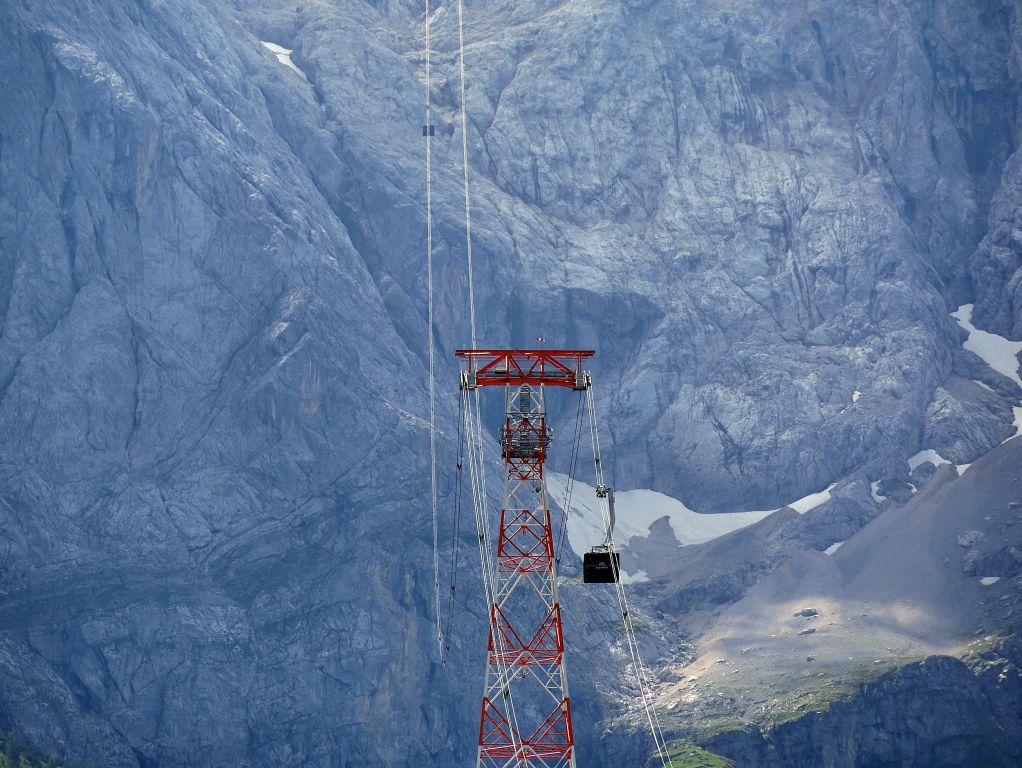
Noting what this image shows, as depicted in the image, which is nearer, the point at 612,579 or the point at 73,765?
the point at 612,579

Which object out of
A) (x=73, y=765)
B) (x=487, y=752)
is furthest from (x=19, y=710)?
(x=487, y=752)

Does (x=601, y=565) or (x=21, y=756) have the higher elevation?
(x=601, y=565)

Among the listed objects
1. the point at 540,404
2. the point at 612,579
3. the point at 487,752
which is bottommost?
the point at 487,752

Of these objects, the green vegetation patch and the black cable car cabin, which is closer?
the black cable car cabin

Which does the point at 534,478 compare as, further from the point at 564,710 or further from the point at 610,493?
the point at 564,710

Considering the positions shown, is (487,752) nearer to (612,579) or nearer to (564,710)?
(564,710)

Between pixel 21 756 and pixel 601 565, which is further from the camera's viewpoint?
pixel 21 756

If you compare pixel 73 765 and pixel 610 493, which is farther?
pixel 73 765

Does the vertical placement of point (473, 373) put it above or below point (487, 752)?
above

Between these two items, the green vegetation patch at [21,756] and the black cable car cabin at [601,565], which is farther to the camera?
the green vegetation patch at [21,756]
